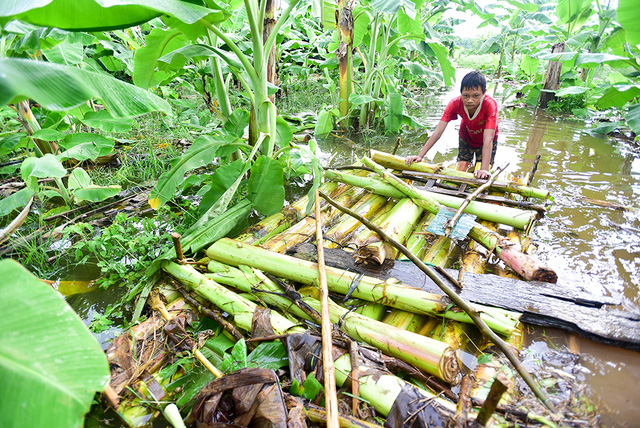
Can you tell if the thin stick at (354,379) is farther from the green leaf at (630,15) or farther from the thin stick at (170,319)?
the green leaf at (630,15)

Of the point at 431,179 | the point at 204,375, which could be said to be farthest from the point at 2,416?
the point at 431,179

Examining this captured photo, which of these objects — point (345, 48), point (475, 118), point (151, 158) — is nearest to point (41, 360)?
point (151, 158)

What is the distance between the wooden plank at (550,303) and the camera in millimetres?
1604

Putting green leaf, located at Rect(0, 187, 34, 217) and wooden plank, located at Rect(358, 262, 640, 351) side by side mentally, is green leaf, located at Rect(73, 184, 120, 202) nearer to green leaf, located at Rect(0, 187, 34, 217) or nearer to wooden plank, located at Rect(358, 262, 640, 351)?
green leaf, located at Rect(0, 187, 34, 217)

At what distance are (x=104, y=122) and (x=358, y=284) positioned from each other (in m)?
2.58

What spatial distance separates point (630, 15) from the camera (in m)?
2.71

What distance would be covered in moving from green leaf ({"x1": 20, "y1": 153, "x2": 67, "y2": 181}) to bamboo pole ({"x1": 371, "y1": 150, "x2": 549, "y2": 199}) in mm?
2796

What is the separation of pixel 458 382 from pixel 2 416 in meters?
1.61

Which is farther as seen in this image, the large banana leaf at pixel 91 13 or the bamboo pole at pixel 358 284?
the bamboo pole at pixel 358 284

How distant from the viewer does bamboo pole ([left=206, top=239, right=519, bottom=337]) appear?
1.65 metres

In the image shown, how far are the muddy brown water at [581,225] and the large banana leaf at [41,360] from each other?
3.84ft

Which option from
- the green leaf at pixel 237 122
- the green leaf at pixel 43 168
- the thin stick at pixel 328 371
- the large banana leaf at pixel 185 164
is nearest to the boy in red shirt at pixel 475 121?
the green leaf at pixel 237 122

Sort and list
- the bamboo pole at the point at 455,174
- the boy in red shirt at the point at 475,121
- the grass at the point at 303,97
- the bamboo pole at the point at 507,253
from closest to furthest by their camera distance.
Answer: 1. the bamboo pole at the point at 507,253
2. the bamboo pole at the point at 455,174
3. the boy in red shirt at the point at 475,121
4. the grass at the point at 303,97

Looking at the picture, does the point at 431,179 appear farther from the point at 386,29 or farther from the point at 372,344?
A: the point at 386,29
